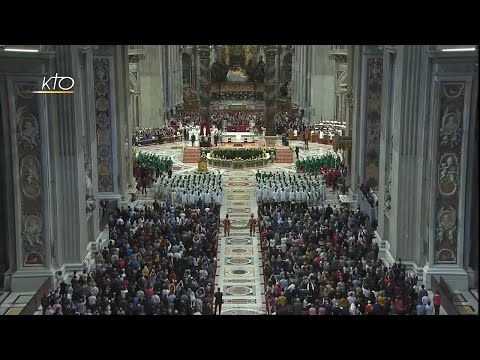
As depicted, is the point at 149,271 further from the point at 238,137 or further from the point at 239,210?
the point at 238,137

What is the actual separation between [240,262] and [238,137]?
2124 cm

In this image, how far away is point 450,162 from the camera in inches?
641

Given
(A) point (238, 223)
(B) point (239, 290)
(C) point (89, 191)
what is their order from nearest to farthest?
(B) point (239, 290)
(C) point (89, 191)
(A) point (238, 223)

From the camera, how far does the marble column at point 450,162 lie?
625 inches

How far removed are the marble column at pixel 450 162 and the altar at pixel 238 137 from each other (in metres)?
23.4

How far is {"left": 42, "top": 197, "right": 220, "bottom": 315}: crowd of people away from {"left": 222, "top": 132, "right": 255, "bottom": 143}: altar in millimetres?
17796

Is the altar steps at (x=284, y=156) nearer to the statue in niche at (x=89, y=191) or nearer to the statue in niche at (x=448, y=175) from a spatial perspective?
the statue in niche at (x=89, y=191)

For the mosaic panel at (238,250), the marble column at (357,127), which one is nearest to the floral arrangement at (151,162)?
the marble column at (357,127)

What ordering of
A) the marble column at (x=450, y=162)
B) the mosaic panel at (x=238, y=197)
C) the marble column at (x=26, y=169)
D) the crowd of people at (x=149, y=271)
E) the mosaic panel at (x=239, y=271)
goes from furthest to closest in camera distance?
the mosaic panel at (x=238, y=197)
the mosaic panel at (x=239, y=271)
the marble column at (x=26, y=169)
the marble column at (x=450, y=162)
the crowd of people at (x=149, y=271)

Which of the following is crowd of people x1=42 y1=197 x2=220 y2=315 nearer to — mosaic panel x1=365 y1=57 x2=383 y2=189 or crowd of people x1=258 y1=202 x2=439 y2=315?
crowd of people x1=258 y1=202 x2=439 y2=315

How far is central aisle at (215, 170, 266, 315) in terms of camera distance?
660 inches

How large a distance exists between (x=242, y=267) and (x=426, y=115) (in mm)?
6075

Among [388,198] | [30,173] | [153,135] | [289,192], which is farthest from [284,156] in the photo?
[30,173]
